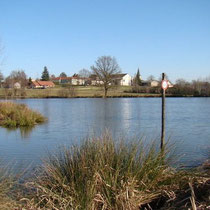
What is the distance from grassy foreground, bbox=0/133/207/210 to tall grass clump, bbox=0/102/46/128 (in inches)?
593

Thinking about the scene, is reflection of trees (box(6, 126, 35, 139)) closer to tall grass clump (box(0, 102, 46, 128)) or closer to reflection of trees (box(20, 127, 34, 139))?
reflection of trees (box(20, 127, 34, 139))

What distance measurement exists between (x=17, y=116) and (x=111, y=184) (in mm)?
17057

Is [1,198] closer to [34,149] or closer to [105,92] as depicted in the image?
[34,149]

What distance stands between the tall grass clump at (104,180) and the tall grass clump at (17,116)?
15038 mm

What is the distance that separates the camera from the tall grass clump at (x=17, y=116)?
792 inches

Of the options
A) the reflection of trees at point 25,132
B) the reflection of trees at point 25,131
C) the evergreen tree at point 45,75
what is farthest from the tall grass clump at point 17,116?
the evergreen tree at point 45,75

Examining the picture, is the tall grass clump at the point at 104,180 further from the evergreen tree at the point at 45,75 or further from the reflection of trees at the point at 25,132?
the evergreen tree at the point at 45,75

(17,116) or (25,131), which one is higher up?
(17,116)

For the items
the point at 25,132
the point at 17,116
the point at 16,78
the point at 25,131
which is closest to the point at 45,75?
the point at 16,78

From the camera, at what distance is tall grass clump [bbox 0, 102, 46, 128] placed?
20.1 metres

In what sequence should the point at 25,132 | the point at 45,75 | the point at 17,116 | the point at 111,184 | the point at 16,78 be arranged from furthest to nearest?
the point at 45,75, the point at 16,78, the point at 17,116, the point at 25,132, the point at 111,184

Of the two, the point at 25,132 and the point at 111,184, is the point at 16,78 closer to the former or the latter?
the point at 25,132

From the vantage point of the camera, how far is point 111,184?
4.89 metres

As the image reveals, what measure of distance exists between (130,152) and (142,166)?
452 mm
